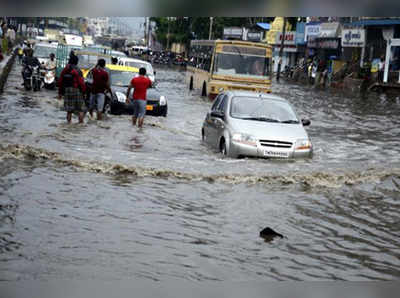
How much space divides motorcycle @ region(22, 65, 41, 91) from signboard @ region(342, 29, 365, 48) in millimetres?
27583

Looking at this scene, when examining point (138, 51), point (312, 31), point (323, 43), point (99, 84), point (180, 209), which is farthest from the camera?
point (138, 51)

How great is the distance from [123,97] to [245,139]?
312 inches

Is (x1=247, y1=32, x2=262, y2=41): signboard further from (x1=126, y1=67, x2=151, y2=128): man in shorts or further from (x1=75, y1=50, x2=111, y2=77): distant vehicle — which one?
(x1=126, y1=67, x2=151, y2=128): man in shorts

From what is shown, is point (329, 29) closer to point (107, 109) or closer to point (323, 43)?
point (323, 43)

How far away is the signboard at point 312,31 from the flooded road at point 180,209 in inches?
1729

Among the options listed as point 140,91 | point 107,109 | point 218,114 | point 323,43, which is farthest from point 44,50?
point 323,43

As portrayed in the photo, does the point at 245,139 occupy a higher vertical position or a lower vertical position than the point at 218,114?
lower

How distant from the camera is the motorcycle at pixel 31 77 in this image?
26531mm

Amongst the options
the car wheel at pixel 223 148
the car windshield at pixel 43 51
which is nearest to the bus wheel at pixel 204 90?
the car windshield at pixel 43 51

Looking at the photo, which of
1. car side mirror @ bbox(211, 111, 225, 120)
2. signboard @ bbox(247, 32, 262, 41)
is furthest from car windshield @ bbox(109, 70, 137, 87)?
signboard @ bbox(247, 32, 262, 41)

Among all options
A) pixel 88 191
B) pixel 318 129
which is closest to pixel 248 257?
pixel 88 191

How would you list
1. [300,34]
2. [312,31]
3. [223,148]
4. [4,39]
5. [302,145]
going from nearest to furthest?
[302,145]
[223,148]
[4,39]
[312,31]
[300,34]

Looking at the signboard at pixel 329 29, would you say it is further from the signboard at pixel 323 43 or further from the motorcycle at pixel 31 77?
the motorcycle at pixel 31 77

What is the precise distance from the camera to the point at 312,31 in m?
61.6
